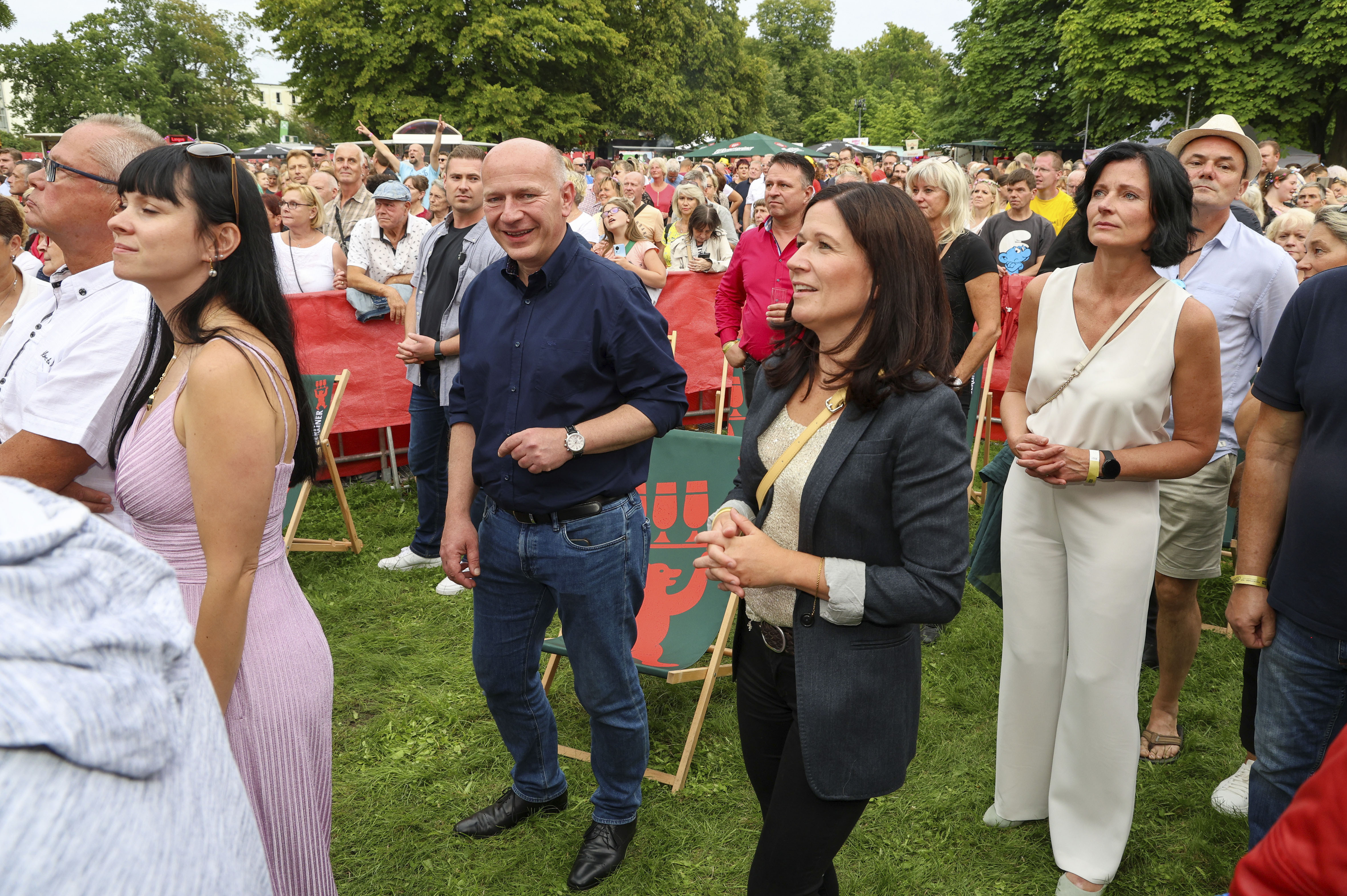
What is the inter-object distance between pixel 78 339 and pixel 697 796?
8.55 ft

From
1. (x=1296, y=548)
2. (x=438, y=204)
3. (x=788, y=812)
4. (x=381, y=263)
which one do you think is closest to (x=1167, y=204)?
(x=1296, y=548)

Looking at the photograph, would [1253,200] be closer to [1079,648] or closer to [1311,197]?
[1311,197]

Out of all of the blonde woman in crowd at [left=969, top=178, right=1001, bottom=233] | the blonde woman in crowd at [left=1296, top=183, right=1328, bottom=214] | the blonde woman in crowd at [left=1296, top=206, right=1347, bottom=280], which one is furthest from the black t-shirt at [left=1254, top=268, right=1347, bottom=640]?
the blonde woman in crowd at [left=1296, top=183, right=1328, bottom=214]

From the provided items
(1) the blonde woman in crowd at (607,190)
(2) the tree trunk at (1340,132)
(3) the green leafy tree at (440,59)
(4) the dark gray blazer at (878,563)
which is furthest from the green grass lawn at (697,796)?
(3) the green leafy tree at (440,59)

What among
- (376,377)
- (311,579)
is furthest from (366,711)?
(376,377)

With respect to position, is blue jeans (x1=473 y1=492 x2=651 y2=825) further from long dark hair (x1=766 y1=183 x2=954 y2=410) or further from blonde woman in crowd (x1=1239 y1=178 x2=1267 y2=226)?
blonde woman in crowd (x1=1239 y1=178 x2=1267 y2=226)

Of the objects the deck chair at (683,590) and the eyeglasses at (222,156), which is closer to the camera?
the eyeglasses at (222,156)

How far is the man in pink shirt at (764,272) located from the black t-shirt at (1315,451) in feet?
8.61

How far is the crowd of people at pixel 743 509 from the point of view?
3.24 feet

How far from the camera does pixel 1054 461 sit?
273cm

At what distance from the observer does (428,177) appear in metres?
11.7

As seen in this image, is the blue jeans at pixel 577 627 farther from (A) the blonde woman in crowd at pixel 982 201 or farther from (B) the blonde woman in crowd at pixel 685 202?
(B) the blonde woman in crowd at pixel 685 202

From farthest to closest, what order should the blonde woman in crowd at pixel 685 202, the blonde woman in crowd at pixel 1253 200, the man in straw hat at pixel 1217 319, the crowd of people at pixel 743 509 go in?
the blonde woman in crowd at pixel 685 202 → the blonde woman in crowd at pixel 1253 200 → the man in straw hat at pixel 1217 319 → the crowd of people at pixel 743 509

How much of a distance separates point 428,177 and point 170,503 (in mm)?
10547
